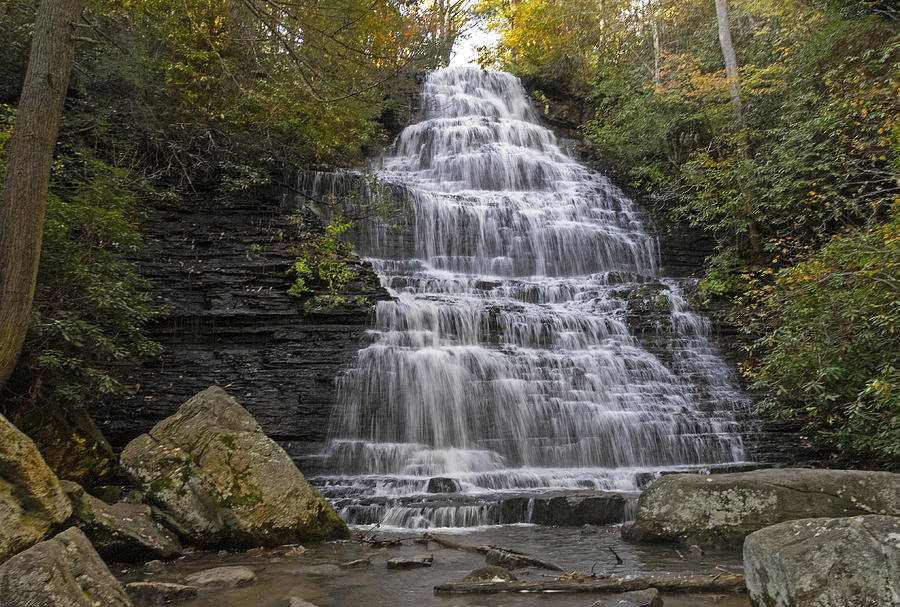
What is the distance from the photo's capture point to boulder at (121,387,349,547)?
5570mm

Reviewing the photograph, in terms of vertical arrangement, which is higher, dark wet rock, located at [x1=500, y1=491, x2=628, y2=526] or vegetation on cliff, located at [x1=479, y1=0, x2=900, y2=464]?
vegetation on cliff, located at [x1=479, y1=0, x2=900, y2=464]

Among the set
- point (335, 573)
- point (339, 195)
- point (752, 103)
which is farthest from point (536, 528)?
point (752, 103)

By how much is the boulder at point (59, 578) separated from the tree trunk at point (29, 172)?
398 centimetres

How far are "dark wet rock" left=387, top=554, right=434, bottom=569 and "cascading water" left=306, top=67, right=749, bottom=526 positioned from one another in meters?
1.81

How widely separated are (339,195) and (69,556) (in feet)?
39.9

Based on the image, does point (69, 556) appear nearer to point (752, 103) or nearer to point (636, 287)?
point (636, 287)

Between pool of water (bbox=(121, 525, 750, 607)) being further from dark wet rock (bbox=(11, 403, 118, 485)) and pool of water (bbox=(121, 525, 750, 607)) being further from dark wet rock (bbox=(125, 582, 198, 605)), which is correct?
dark wet rock (bbox=(11, 403, 118, 485))

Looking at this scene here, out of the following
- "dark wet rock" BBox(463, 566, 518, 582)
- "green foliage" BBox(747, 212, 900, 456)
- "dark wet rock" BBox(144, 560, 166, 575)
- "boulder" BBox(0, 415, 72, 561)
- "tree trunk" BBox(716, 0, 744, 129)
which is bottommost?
"dark wet rock" BBox(144, 560, 166, 575)

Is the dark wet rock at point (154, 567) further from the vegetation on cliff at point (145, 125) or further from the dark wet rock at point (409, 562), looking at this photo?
the vegetation on cliff at point (145, 125)

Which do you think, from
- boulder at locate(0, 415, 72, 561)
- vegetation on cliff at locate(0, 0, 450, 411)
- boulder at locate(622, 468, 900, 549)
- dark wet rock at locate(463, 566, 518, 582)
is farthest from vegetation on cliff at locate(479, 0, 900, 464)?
boulder at locate(0, 415, 72, 561)

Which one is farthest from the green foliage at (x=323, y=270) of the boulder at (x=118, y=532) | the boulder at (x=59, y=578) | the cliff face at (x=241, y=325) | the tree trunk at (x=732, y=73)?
the tree trunk at (x=732, y=73)

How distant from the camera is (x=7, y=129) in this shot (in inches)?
330

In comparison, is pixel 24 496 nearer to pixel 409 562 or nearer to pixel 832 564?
pixel 409 562

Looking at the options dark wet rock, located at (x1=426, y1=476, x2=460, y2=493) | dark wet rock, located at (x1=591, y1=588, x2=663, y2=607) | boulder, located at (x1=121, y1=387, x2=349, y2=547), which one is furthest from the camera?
dark wet rock, located at (x1=426, y1=476, x2=460, y2=493)
